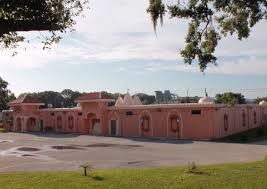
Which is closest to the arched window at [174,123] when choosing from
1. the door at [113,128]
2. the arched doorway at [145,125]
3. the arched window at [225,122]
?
the arched doorway at [145,125]

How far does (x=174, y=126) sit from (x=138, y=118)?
494cm

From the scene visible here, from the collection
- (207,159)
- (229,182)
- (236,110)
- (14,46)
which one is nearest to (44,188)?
(14,46)

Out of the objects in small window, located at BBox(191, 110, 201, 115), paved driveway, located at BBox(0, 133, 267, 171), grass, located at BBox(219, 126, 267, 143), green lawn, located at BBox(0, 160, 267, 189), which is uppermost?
small window, located at BBox(191, 110, 201, 115)

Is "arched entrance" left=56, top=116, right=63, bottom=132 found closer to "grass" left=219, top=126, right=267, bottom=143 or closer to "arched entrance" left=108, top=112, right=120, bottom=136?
"arched entrance" left=108, top=112, right=120, bottom=136

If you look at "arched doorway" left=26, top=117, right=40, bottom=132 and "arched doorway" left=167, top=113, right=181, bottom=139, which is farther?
"arched doorway" left=26, top=117, right=40, bottom=132

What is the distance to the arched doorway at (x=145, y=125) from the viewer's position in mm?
46750

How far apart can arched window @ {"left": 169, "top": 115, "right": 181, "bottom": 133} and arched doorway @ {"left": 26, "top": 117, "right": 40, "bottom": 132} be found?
81.4 ft

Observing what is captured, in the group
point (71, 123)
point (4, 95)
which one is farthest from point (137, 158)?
A: point (4, 95)

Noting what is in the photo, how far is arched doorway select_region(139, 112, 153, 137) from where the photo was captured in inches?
1841

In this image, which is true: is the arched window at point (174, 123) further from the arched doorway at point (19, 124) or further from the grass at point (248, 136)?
the arched doorway at point (19, 124)

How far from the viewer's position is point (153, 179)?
1521cm

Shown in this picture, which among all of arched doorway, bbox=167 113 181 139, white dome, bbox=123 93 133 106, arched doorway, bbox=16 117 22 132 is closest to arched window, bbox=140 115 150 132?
arched doorway, bbox=167 113 181 139

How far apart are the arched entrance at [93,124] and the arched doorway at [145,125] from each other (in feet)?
22.3

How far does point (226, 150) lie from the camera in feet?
106
